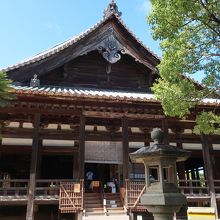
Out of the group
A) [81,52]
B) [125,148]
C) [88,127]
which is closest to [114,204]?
[125,148]

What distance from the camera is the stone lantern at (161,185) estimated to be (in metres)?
6.44

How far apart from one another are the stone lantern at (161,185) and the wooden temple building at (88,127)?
4768 mm

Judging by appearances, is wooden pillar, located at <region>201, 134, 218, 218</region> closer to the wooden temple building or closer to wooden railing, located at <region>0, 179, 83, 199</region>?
the wooden temple building

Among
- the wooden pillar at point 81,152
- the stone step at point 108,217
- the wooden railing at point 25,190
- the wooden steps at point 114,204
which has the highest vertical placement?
the wooden pillar at point 81,152

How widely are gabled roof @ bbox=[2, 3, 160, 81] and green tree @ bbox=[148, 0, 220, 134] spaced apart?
7.12m

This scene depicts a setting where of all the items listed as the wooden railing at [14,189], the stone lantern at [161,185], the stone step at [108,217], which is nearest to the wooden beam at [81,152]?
the stone step at [108,217]

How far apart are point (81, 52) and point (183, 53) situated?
774 centimetres

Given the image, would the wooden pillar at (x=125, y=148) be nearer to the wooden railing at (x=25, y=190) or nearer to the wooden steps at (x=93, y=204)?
the wooden steps at (x=93, y=204)

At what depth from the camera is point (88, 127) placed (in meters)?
14.9

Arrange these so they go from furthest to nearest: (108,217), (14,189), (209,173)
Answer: (209,173) < (14,189) < (108,217)

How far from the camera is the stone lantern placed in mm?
6441

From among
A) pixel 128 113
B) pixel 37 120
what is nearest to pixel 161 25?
pixel 128 113

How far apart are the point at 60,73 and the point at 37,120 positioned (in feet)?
12.1

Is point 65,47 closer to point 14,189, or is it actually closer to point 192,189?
point 14,189
